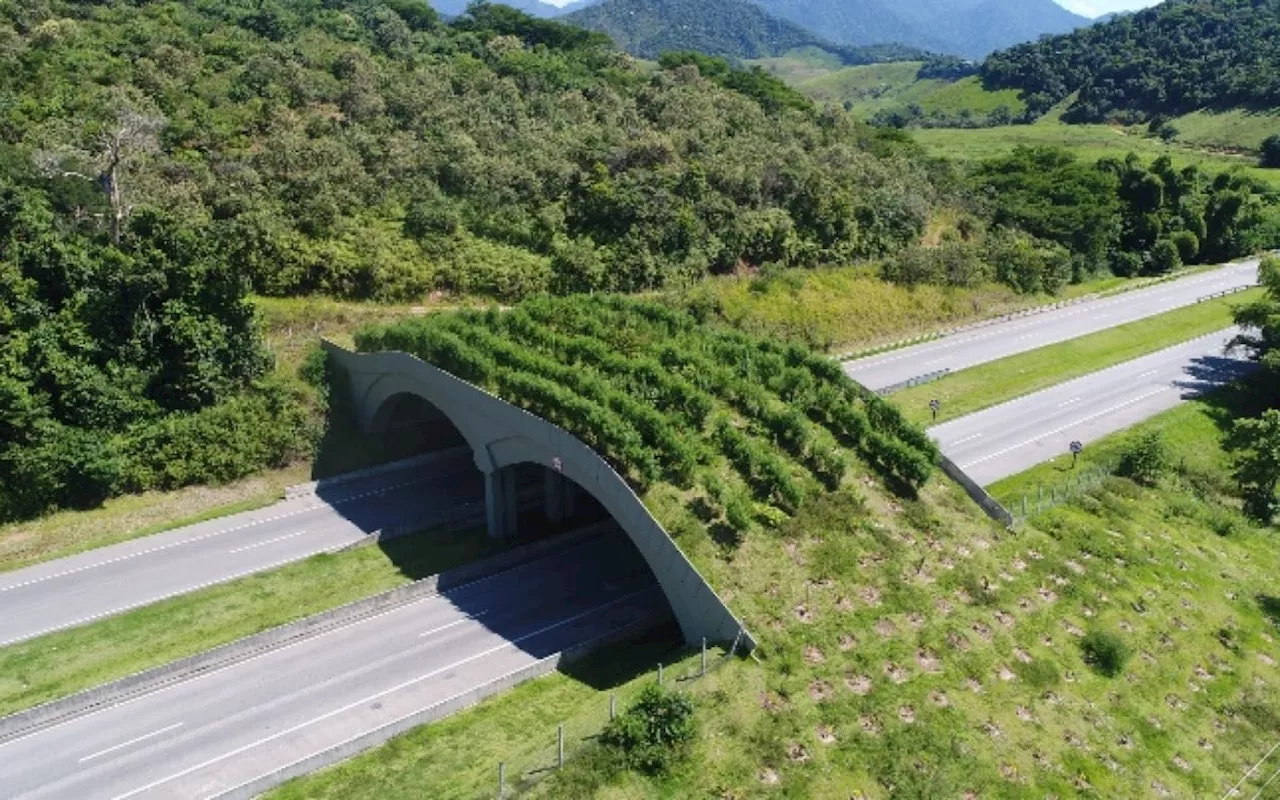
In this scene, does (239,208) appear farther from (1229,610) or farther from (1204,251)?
(1204,251)

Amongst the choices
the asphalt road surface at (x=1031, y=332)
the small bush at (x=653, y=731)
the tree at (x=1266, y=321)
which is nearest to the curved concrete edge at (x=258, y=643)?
the small bush at (x=653, y=731)

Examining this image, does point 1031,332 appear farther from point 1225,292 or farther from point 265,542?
point 265,542

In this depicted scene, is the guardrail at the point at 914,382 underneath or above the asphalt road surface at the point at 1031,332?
underneath

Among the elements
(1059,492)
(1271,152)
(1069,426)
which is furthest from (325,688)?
(1271,152)

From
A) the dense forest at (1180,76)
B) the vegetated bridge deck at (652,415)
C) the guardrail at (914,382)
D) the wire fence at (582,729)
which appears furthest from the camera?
the dense forest at (1180,76)

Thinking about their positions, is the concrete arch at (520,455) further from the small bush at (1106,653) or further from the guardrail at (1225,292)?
the guardrail at (1225,292)

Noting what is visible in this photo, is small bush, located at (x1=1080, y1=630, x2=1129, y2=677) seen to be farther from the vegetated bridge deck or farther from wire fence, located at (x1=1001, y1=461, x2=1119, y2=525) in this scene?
the vegetated bridge deck

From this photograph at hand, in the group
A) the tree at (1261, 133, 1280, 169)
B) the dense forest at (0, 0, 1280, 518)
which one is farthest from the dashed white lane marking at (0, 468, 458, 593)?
the tree at (1261, 133, 1280, 169)
